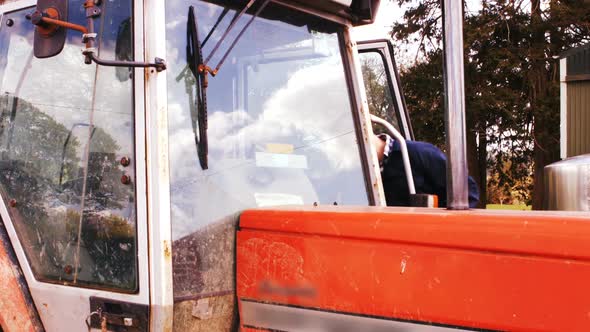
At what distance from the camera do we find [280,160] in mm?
2404

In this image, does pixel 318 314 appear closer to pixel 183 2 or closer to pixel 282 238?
pixel 282 238

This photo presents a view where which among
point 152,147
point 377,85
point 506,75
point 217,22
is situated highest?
point 506,75

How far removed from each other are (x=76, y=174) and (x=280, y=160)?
2.38 feet

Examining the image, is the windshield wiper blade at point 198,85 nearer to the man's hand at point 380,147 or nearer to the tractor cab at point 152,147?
the tractor cab at point 152,147

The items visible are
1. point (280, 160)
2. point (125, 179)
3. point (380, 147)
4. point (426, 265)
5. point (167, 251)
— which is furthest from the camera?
point (380, 147)

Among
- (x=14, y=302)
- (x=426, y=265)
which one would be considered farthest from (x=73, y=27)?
(x=426, y=265)

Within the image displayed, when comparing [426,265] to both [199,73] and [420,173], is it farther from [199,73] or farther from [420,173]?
[420,173]

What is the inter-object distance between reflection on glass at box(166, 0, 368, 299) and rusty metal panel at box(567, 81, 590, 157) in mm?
9677

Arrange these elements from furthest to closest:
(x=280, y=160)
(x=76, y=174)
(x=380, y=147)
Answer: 1. (x=380, y=147)
2. (x=280, y=160)
3. (x=76, y=174)

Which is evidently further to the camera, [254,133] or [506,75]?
[506,75]

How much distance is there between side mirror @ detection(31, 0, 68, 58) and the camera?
6.29 feet

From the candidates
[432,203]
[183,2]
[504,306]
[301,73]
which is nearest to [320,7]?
[301,73]

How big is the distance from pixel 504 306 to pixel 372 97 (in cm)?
238

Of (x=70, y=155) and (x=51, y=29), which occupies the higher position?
(x=51, y=29)
